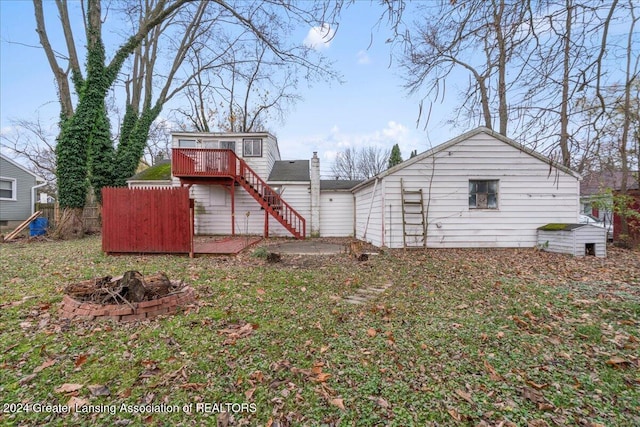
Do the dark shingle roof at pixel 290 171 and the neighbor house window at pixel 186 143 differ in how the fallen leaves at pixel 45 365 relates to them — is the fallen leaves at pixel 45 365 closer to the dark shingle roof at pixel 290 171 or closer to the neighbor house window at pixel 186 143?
the dark shingle roof at pixel 290 171

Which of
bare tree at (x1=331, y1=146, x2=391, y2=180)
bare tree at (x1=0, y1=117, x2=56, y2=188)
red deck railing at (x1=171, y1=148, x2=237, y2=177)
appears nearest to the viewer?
red deck railing at (x1=171, y1=148, x2=237, y2=177)

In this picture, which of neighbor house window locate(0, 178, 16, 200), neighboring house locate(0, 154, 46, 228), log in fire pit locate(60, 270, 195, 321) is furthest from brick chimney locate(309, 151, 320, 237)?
neighbor house window locate(0, 178, 16, 200)

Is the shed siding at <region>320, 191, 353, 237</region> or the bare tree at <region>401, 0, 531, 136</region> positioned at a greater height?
the bare tree at <region>401, 0, 531, 136</region>

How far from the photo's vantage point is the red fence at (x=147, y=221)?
7.68 m

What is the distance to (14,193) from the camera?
49.2ft

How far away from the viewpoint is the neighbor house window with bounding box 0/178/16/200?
571 inches

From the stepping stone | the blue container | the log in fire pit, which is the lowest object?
the stepping stone

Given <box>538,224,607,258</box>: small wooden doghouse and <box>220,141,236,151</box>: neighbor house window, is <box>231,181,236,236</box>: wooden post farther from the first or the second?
<box>538,224,607,258</box>: small wooden doghouse

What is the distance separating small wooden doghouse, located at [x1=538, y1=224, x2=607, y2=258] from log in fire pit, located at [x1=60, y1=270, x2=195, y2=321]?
10.1m

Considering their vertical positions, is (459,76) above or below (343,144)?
Result: below

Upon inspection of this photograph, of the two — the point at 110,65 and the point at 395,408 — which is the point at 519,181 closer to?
the point at 395,408

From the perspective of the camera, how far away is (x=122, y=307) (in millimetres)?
3473

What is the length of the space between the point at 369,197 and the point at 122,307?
9045mm

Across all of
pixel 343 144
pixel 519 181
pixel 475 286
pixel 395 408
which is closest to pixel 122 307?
pixel 395 408
